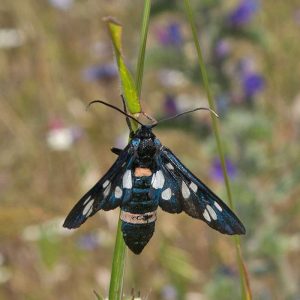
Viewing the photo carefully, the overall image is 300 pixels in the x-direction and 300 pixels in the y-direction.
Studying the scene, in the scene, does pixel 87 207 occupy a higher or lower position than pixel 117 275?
higher

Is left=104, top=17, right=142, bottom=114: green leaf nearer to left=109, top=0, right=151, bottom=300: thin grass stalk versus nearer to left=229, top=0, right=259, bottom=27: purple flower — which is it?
left=109, top=0, right=151, bottom=300: thin grass stalk

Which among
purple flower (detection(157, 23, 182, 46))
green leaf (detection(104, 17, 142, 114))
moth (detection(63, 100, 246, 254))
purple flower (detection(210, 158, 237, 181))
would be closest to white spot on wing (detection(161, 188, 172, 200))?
moth (detection(63, 100, 246, 254))

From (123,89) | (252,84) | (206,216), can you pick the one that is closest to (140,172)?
(206,216)

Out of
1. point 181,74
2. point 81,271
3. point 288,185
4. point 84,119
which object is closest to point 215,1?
point 181,74

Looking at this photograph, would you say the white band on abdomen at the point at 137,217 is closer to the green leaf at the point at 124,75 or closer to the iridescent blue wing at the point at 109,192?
the iridescent blue wing at the point at 109,192

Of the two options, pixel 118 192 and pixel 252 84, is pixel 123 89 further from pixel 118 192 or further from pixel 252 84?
pixel 252 84
